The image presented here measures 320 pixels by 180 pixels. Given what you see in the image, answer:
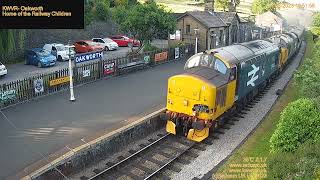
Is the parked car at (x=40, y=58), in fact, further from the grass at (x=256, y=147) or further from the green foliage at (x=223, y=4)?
the green foliage at (x=223, y=4)

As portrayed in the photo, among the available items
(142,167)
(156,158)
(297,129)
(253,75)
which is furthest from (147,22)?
(297,129)

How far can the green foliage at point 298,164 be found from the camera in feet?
30.5

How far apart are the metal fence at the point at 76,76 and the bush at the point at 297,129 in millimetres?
14167

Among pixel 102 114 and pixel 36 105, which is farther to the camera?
pixel 36 105

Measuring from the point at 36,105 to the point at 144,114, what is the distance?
6225mm

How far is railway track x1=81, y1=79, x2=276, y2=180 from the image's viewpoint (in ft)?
45.8

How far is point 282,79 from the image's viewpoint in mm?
32281

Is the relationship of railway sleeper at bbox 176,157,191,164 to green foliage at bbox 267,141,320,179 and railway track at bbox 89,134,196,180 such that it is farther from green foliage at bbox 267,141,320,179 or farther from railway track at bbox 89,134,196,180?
green foliage at bbox 267,141,320,179

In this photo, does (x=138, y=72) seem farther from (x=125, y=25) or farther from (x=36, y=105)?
(x=36, y=105)

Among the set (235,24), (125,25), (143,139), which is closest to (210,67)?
(143,139)

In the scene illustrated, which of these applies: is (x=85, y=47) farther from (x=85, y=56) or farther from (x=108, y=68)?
(x=85, y=56)

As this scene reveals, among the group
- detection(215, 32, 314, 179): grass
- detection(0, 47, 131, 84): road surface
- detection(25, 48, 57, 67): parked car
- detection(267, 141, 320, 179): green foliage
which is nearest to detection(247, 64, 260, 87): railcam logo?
detection(215, 32, 314, 179): grass

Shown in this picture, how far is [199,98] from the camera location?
53.5 ft

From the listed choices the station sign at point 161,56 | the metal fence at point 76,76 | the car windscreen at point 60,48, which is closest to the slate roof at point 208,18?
the metal fence at point 76,76
